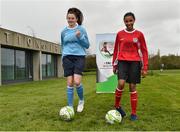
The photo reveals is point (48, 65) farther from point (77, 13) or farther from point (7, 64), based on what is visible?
point (77, 13)

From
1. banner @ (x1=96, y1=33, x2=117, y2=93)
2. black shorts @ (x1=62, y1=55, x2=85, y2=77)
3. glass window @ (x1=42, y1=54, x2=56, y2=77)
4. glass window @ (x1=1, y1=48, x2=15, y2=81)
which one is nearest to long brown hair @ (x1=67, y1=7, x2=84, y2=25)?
black shorts @ (x1=62, y1=55, x2=85, y2=77)

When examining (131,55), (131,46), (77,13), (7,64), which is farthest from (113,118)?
(7,64)

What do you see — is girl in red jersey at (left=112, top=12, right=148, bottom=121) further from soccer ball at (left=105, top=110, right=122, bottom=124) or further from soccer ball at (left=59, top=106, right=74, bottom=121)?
soccer ball at (left=59, top=106, right=74, bottom=121)

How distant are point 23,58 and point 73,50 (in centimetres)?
2426

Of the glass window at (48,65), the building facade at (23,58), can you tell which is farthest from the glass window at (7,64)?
the glass window at (48,65)

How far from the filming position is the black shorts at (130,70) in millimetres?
5953

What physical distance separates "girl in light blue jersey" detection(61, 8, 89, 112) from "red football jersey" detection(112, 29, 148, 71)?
0.73 meters

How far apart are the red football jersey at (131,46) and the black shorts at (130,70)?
9 cm

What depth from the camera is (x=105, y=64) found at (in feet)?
37.2

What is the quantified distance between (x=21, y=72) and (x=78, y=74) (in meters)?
23.4

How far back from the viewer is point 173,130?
5.15 metres

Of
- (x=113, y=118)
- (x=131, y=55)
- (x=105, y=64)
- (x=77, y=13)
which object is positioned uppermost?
(x=77, y=13)

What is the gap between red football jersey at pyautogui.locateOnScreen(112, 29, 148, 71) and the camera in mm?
5918

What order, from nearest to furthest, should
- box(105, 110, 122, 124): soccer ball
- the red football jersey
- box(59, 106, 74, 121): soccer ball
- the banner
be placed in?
box(105, 110, 122, 124): soccer ball, box(59, 106, 74, 121): soccer ball, the red football jersey, the banner
